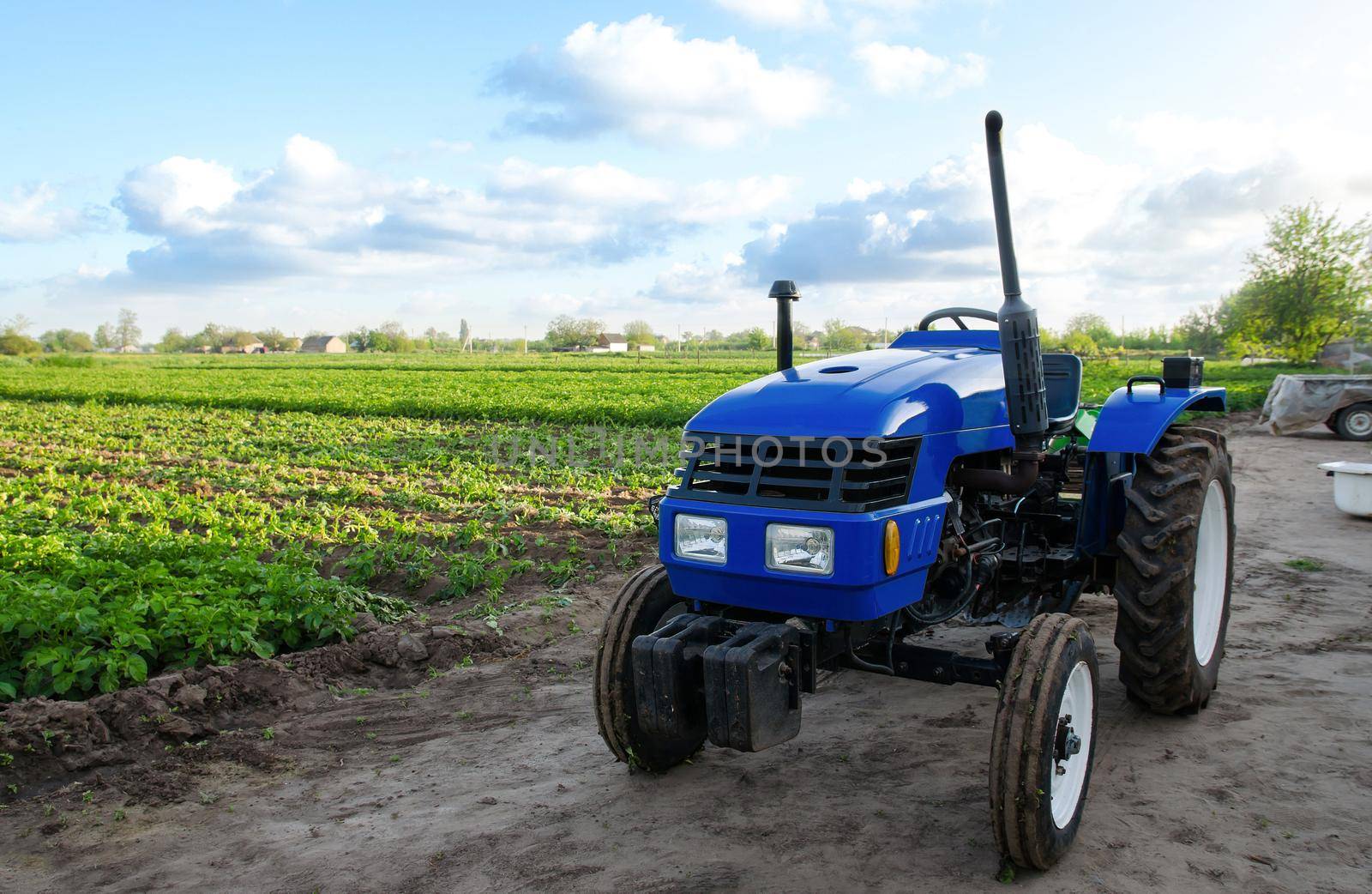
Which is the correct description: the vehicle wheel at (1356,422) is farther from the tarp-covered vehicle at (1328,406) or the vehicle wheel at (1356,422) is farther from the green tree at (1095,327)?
the green tree at (1095,327)

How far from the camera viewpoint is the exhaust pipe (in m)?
3.08

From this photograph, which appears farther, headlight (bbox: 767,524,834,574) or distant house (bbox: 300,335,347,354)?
distant house (bbox: 300,335,347,354)

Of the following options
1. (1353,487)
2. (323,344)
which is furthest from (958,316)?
(323,344)

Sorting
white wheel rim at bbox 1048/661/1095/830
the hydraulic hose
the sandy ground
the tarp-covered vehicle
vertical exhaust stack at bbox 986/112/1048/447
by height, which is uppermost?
vertical exhaust stack at bbox 986/112/1048/447

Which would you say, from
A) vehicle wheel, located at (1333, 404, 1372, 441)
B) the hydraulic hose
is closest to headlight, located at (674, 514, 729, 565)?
the hydraulic hose

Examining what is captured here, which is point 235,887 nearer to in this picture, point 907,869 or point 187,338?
point 907,869

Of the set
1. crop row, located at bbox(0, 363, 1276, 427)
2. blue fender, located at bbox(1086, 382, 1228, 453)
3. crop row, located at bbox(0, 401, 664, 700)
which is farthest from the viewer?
crop row, located at bbox(0, 363, 1276, 427)

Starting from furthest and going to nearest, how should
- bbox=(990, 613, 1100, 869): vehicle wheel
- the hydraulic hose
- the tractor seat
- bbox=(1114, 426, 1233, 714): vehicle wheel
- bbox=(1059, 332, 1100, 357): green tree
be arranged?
bbox=(1059, 332, 1100, 357): green tree → the tractor seat → bbox=(1114, 426, 1233, 714): vehicle wheel → the hydraulic hose → bbox=(990, 613, 1100, 869): vehicle wheel

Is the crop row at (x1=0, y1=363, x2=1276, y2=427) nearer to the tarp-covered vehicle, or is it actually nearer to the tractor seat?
the tarp-covered vehicle

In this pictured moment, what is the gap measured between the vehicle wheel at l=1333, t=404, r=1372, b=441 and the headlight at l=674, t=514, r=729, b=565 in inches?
680

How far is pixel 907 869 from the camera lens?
3084mm

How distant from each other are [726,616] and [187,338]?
5092 inches

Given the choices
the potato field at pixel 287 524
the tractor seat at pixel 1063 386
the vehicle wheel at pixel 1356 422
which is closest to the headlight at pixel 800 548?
the tractor seat at pixel 1063 386

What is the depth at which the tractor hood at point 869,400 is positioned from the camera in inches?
125
